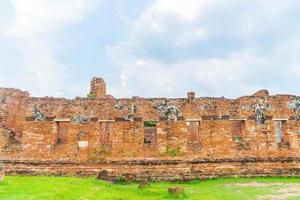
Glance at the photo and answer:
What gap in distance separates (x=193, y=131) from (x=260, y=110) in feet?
13.0

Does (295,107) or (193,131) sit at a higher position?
(295,107)

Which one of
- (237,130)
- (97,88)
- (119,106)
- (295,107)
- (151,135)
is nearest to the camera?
(151,135)

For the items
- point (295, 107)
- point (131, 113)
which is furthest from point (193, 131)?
point (295, 107)

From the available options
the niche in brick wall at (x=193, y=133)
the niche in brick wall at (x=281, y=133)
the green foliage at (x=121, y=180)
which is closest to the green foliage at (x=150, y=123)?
the niche in brick wall at (x=193, y=133)

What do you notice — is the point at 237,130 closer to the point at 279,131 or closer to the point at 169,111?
the point at 279,131

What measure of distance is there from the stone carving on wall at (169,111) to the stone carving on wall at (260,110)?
4.39 m

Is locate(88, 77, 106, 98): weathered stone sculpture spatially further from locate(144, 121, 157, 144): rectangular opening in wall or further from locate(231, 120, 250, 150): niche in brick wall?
locate(231, 120, 250, 150): niche in brick wall

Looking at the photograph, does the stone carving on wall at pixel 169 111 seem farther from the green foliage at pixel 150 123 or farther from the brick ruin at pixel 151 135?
the green foliage at pixel 150 123

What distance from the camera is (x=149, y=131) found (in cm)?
2422

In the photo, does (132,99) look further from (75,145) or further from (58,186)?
(58,186)

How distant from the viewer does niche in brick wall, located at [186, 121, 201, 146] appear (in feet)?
78.8

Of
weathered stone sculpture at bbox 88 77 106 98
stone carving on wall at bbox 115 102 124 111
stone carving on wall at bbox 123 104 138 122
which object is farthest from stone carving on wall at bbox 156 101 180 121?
weathered stone sculpture at bbox 88 77 106 98

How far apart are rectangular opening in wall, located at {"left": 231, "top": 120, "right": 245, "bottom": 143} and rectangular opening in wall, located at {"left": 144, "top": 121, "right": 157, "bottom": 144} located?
435 cm

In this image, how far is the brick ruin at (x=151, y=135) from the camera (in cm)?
2339
